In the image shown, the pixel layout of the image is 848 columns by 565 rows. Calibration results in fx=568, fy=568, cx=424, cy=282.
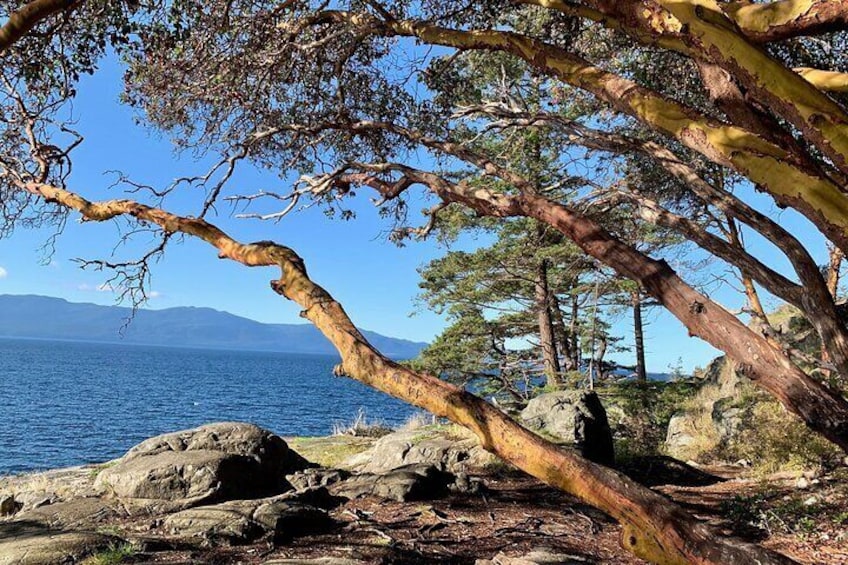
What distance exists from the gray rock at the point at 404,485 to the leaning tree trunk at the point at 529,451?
4422 millimetres

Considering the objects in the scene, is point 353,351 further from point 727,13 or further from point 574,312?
point 574,312

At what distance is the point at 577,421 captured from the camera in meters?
10.6

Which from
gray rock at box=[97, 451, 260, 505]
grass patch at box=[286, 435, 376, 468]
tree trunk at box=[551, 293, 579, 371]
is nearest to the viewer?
gray rock at box=[97, 451, 260, 505]

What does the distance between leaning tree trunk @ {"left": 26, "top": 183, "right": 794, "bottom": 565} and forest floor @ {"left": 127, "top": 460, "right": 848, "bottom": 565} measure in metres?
2.35

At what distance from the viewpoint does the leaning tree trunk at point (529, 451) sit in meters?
2.17

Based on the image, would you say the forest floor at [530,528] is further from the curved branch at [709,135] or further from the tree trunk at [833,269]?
the tree trunk at [833,269]

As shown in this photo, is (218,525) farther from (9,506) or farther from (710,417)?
(710,417)

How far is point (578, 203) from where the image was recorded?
288 inches

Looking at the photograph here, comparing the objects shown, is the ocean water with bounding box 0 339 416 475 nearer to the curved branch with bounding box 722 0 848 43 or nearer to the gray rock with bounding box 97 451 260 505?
the gray rock with bounding box 97 451 260 505

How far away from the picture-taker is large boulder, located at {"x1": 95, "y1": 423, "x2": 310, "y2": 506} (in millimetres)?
Answer: 7996

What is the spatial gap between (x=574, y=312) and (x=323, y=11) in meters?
15.5

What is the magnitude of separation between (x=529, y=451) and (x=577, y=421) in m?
8.63

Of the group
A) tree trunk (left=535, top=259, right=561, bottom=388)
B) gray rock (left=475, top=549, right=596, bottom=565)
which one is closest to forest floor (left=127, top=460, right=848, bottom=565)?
gray rock (left=475, top=549, right=596, bottom=565)

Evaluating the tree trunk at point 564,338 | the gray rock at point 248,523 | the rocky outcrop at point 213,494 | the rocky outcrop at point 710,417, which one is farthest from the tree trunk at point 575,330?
the gray rock at point 248,523
